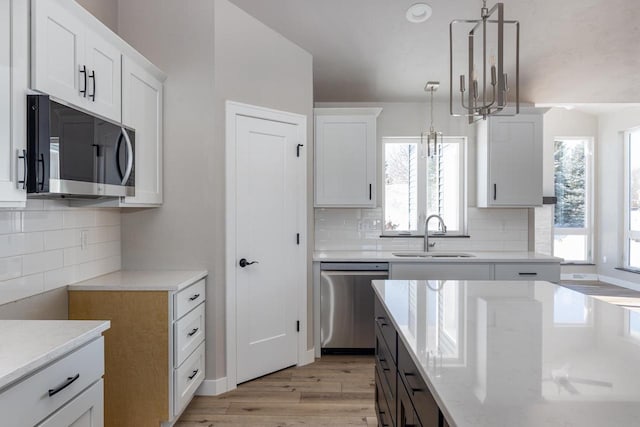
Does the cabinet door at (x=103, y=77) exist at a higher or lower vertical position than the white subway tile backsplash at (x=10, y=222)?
higher

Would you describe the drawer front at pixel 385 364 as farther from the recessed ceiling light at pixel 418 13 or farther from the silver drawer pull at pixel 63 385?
the recessed ceiling light at pixel 418 13

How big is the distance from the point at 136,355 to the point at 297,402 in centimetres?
114

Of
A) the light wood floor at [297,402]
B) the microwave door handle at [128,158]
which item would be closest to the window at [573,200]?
the light wood floor at [297,402]

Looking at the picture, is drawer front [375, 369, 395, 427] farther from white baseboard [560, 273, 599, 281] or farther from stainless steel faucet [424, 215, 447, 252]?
white baseboard [560, 273, 599, 281]

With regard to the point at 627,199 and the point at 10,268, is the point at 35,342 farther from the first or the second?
the point at 627,199

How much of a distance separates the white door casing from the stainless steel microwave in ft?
2.89

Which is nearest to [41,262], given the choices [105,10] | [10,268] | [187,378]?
[10,268]

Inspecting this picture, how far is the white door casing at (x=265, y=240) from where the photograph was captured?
3074 mm

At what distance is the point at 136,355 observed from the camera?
2357 mm

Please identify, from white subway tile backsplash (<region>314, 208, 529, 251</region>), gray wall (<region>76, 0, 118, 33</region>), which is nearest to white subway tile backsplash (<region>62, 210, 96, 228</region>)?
gray wall (<region>76, 0, 118, 33</region>)

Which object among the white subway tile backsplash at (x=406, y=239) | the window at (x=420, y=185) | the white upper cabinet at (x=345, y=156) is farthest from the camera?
the window at (x=420, y=185)

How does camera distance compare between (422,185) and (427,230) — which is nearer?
(427,230)

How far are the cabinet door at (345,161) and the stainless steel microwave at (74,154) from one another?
6.36ft

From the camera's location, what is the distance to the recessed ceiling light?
10.3 feet
